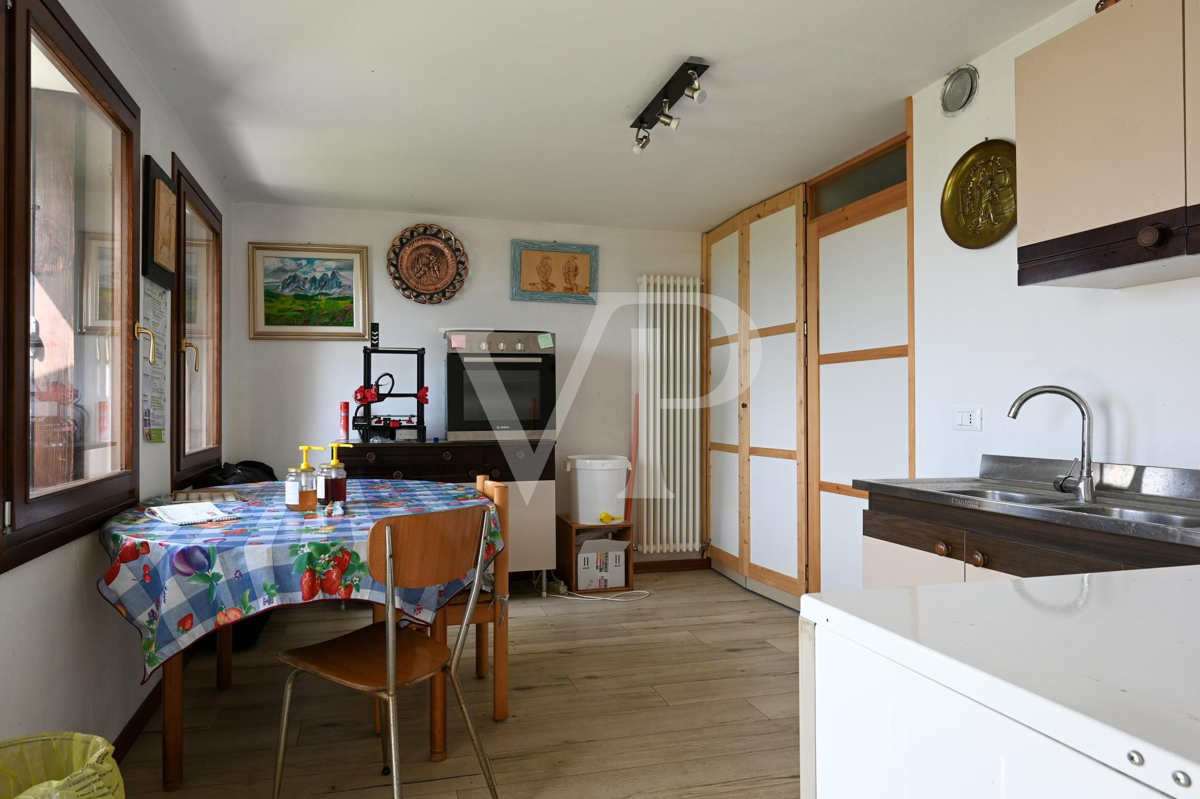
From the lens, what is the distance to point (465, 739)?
255 cm

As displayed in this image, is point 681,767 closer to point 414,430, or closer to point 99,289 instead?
point 99,289

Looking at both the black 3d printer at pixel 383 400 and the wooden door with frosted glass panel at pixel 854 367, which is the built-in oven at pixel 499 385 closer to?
the black 3d printer at pixel 383 400

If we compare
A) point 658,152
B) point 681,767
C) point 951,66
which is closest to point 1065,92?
point 951,66

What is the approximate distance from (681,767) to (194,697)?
1.99 metres

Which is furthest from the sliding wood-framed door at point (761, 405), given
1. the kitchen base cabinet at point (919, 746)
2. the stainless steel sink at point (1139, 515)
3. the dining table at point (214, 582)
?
the kitchen base cabinet at point (919, 746)

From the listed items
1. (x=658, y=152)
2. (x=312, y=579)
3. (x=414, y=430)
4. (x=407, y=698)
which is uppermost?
(x=658, y=152)

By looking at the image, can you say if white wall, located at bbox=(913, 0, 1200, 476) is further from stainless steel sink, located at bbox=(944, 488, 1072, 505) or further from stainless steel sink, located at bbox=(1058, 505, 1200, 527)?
stainless steel sink, located at bbox=(1058, 505, 1200, 527)

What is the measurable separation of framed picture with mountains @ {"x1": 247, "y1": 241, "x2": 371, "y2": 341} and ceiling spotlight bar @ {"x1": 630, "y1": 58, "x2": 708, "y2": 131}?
2.31 meters

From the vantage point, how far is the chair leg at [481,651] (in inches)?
119

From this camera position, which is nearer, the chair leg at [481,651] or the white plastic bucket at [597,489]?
the chair leg at [481,651]

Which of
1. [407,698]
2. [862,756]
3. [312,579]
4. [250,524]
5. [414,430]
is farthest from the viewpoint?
[414,430]

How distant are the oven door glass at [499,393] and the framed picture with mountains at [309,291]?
76cm

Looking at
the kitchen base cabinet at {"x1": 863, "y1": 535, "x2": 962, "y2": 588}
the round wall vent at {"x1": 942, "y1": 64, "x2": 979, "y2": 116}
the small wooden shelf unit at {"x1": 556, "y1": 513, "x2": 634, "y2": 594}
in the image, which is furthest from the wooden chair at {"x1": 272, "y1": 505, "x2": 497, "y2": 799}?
the small wooden shelf unit at {"x1": 556, "y1": 513, "x2": 634, "y2": 594}

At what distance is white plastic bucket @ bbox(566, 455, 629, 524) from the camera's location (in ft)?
15.3
